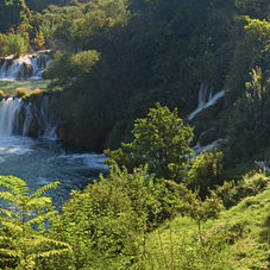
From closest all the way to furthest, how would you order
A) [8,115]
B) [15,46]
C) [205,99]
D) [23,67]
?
1. [205,99]
2. [8,115]
3. [23,67]
4. [15,46]

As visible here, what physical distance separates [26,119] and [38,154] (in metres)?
7.10

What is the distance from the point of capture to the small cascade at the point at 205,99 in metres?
32.0

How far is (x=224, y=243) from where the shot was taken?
26.7 feet

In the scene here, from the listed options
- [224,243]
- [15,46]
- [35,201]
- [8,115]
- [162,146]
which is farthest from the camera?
[15,46]

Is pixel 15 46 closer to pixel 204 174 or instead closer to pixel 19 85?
pixel 19 85

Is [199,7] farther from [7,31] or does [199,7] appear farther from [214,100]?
[7,31]

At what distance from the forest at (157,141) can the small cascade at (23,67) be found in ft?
10.3

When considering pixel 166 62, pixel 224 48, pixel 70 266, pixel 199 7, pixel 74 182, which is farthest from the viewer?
pixel 199 7

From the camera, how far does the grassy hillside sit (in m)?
6.84

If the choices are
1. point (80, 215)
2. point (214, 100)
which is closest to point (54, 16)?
point (214, 100)

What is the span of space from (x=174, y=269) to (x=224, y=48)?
3111 cm

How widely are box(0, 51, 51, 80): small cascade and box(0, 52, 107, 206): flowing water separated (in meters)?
16.5

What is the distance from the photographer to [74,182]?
26.9 m

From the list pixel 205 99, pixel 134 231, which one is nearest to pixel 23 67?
pixel 205 99
